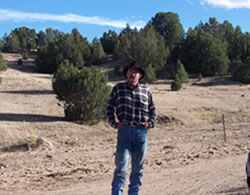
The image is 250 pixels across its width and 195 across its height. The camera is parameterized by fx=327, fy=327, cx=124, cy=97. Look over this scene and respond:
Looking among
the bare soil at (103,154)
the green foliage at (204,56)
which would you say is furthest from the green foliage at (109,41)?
the bare soil at (103,154)

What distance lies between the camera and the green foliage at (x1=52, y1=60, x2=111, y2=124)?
16.8 meters

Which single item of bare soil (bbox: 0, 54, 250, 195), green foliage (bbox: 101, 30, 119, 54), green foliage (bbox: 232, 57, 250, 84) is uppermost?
green foliage (bbox: 101, 30, 119, 54)

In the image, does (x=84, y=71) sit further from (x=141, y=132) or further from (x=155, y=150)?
(x=141, y=132)

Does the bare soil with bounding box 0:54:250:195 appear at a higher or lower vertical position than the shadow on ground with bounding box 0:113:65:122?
lower

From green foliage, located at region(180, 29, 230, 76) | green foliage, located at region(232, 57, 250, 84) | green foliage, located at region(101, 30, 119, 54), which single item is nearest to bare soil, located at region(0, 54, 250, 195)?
green foliage, located at region(232, 57, 250, 84)

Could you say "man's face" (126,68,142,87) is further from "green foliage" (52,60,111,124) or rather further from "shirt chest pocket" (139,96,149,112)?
"green foliage" (52,60,111,124)

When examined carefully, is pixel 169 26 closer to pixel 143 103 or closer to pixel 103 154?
pixel 103 154

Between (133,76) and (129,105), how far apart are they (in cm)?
40

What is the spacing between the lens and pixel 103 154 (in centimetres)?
1014

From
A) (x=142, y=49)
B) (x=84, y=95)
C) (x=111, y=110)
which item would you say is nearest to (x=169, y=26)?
(x=142, y=49)

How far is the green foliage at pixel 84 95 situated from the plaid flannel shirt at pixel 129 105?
490 inches

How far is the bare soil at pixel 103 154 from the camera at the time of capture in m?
6.27

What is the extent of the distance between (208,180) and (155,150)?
427cm

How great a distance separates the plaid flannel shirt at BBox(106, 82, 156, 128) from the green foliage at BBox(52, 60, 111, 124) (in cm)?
1244
